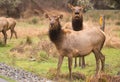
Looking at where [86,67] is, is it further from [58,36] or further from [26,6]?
[26,6]

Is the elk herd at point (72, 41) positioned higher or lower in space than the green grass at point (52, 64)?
higher

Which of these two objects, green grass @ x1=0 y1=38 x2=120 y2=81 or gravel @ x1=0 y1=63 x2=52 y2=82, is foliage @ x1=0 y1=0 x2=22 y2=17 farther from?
gravel @ x1=0 y1=63 x2=52 y2=82

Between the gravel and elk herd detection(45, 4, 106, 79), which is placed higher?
elk herd detection(45, 4, 106, 79)

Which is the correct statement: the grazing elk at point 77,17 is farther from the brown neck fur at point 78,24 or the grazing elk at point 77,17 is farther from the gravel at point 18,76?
the gravel at point 18,76

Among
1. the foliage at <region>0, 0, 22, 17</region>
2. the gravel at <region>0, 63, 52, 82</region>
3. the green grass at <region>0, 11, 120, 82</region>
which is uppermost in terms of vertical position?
the gravel at <region>0, 63, 52, 82</region>

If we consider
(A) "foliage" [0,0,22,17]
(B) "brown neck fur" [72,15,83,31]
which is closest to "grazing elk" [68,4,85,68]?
(B) "brown neck fur" [72,15,83,31]

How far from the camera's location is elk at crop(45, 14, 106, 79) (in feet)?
49.2

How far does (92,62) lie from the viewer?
20234 mm

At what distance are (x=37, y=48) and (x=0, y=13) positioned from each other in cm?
2814

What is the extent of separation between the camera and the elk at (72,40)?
15.0 m

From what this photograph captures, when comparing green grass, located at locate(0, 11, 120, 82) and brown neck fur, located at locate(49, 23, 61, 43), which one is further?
green grass, located at locate(0, 11, 120, 82)

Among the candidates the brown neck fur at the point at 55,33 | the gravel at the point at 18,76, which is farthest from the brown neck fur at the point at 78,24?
the gravel at the point at 18,76

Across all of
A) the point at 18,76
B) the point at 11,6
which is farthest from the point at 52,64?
the point at 11,6

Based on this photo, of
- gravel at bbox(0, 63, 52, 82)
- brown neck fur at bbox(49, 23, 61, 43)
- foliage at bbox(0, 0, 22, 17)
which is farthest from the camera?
foliage at bbox(0, 0, 22, 17)
